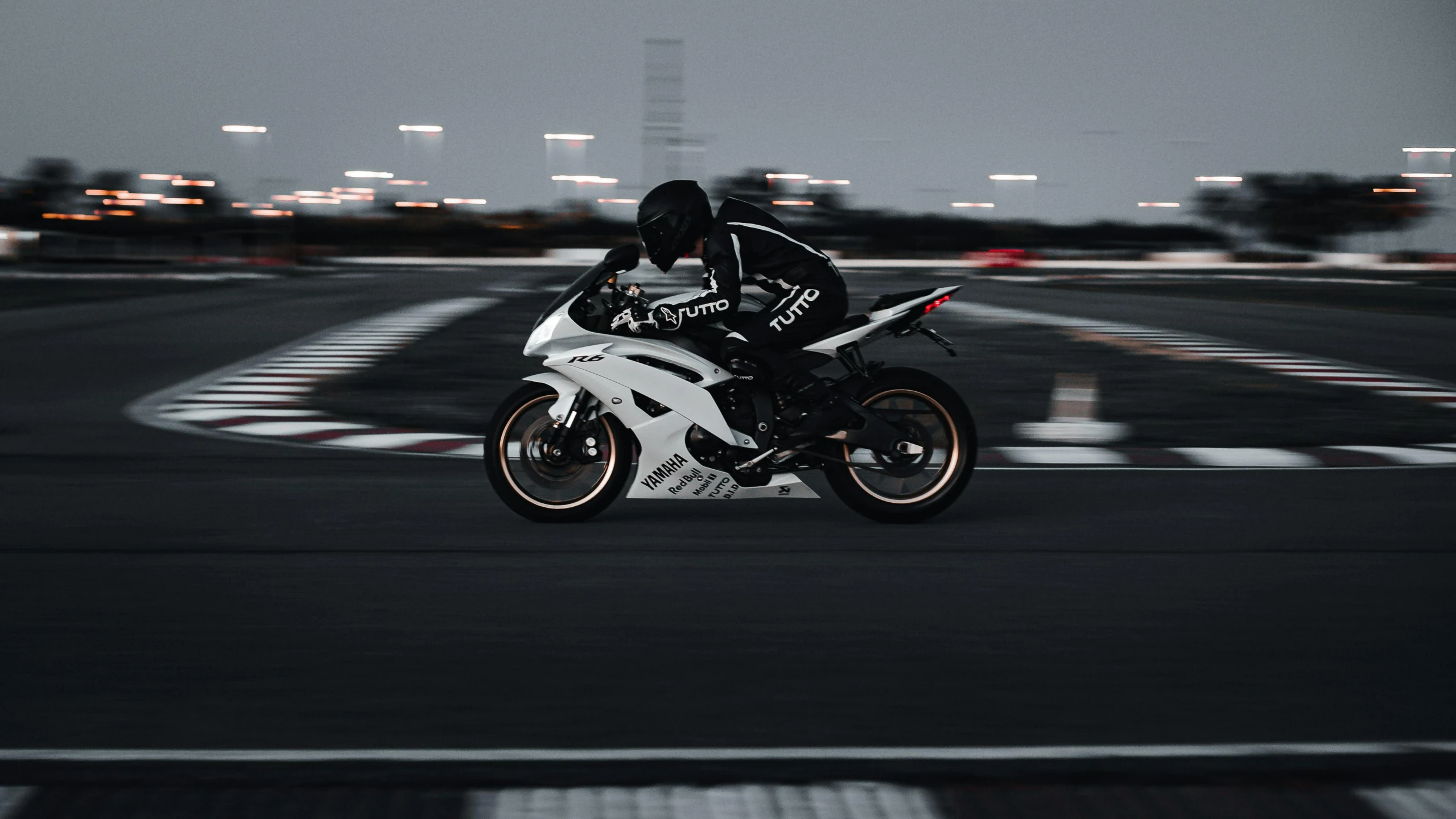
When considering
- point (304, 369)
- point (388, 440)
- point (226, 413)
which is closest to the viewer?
point (388, 440)

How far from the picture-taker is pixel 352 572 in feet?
21.0

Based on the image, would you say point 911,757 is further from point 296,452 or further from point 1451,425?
point 1451,425

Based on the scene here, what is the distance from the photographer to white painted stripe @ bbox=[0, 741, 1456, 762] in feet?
13.2

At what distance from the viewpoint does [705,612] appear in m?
5.74

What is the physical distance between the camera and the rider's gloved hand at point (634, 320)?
7367mm

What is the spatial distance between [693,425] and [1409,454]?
18.0 feet

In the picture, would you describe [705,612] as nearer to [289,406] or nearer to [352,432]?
[352,432]

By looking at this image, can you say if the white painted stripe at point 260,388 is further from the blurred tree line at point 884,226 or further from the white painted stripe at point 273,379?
the blurred tree line at point 884,226

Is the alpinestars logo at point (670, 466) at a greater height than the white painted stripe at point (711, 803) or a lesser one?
greater

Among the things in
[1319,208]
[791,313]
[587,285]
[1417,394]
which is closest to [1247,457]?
[791,313]

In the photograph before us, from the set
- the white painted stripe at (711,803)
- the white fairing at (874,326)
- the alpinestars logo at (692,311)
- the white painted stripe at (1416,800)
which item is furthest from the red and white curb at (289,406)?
the white painted stripe at (1416,800)

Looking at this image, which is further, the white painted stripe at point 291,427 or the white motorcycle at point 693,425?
the white painted stripe at point 291,427

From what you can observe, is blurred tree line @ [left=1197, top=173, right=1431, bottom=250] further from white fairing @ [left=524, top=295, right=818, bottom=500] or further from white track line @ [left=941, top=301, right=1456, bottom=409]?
white fairing @ [left=524, top=295, right=818, bottom=500]

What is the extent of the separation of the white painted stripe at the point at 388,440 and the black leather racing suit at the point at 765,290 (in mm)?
3771
